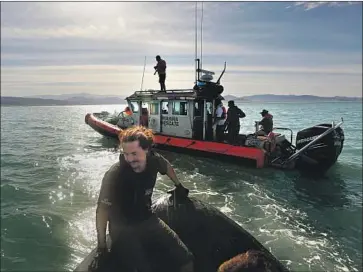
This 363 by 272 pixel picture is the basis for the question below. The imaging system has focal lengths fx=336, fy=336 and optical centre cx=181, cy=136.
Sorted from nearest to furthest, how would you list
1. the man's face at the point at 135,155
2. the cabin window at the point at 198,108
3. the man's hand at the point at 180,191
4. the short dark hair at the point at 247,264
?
the short dark hair at the point at 247,264
the man's face at the point at 135,155
the man's hand at the point at 180,191
the cabin window at the point at 198,108

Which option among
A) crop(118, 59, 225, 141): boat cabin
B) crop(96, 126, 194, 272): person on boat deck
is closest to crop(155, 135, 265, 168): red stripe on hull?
crop(118, 59, 225, 141): boat cabin

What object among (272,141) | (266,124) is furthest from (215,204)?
(266,124)

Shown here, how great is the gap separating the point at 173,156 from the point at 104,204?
40.2 feet

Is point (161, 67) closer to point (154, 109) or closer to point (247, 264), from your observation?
point (154, 109)

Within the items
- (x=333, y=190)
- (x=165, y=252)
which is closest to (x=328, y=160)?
(x=333, y=190)

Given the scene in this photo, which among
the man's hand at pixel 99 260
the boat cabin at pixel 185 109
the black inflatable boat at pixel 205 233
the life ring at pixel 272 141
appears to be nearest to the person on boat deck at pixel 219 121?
the boat cabin at pixel 185 109

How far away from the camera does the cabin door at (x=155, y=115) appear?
16.2 m

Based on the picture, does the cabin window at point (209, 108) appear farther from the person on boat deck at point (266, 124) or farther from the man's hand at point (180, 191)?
the man's hand at point (180, 191)

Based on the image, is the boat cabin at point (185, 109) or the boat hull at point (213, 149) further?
the boat cabin at point (185, 109)

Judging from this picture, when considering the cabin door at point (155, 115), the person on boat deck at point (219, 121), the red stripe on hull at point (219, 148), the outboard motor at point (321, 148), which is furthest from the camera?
the cabin door at point (155, 115)

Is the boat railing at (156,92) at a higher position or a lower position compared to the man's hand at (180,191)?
higher

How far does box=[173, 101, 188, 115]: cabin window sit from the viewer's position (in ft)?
49.3

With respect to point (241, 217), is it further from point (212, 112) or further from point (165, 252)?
point (212, 112)

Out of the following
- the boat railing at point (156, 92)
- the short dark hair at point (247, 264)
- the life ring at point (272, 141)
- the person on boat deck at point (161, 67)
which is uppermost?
the person on boat deck at point (161, 67)
